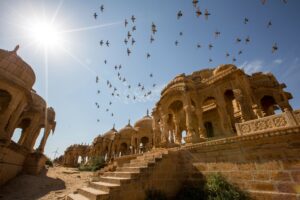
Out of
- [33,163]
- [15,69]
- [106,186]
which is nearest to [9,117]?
[15,69]

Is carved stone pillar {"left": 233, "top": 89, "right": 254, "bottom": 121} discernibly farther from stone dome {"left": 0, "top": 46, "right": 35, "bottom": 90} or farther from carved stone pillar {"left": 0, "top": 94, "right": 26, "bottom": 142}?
carved stone pillar {"left": 0, "top": 94, "right": 26, "bottom": 142}

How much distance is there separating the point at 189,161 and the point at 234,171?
7.71ft

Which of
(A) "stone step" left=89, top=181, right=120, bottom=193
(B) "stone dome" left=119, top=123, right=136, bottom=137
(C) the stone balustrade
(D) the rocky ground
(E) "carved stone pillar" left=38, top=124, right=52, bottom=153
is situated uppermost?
(B) "stone dome" left=119, top=123, right=136, bottom=137

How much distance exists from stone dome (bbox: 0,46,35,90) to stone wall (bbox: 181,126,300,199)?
54.2 feet

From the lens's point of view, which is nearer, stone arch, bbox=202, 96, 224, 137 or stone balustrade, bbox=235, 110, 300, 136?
stone balustrade, bbox=235, 110, 300, 136

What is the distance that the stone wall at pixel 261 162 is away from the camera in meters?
5.61

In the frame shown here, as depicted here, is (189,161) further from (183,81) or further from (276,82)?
(276,82)

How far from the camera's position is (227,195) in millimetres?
6312

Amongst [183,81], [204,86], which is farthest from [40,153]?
[204,86]

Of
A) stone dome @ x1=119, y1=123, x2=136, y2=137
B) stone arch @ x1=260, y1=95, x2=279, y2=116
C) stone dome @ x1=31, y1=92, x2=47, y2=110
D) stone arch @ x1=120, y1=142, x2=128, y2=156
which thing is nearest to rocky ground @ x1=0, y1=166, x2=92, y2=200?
stone dome @ x1=31, y1=92, x2=47, y2=110

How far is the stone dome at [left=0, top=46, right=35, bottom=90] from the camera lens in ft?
43.7

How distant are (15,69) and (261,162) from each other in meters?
19.3

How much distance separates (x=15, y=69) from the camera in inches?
555

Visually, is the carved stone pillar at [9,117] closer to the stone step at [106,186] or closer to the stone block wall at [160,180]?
the stone step at [106,186]
